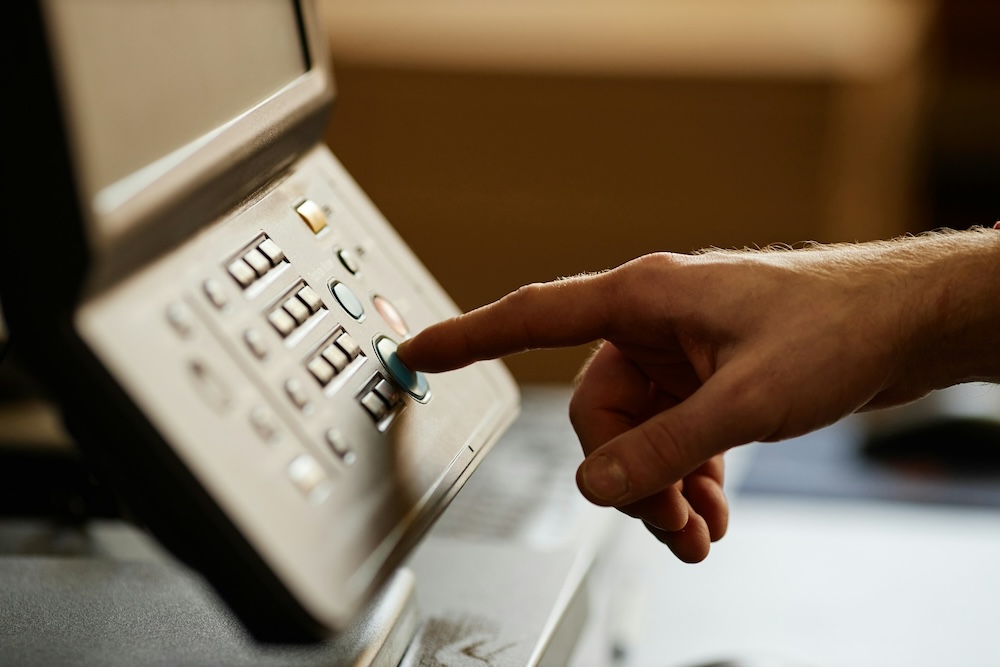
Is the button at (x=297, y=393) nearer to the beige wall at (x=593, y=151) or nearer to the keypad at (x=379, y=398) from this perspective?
the keypad at (x=379, y=398)

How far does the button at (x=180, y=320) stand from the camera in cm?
36

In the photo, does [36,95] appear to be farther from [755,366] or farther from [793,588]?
[793,588]

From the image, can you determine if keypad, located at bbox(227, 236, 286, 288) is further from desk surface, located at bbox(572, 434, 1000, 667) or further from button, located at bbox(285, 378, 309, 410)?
desk surface, located at bbox(572, 434, 1000, 667)

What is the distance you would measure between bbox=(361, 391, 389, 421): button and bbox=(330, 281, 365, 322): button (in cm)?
5

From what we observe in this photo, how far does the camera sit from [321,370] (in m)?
0.41

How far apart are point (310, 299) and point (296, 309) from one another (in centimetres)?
1

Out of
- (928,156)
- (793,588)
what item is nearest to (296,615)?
(793,588)

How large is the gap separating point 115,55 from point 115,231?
58mm

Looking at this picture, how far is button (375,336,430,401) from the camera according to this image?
18.5 inches

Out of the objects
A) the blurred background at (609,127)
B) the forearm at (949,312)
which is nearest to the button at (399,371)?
the forearm at (949,312)

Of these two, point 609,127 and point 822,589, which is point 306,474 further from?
point 609,127

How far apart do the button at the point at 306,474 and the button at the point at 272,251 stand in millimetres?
93

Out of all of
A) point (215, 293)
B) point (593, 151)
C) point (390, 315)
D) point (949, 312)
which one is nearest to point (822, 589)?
point (949, 312)

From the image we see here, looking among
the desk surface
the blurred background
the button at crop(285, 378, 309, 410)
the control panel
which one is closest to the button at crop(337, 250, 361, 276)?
the control panel
